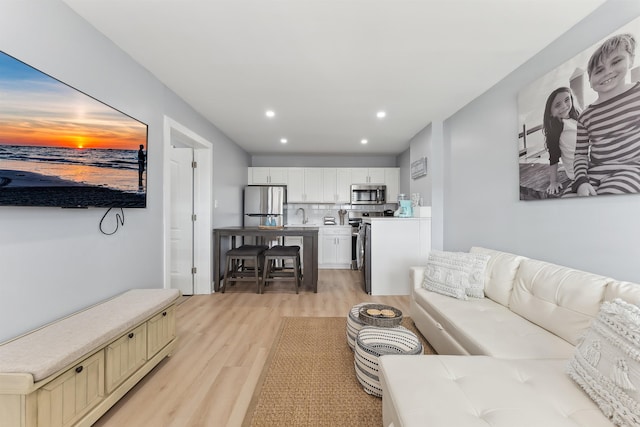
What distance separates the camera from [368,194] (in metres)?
5.86

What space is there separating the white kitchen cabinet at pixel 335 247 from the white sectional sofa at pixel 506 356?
11.1ft

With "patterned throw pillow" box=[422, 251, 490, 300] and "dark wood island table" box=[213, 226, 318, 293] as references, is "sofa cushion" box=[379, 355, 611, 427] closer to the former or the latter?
"patterned throw pillow" box=[422, 251, 490, 300]

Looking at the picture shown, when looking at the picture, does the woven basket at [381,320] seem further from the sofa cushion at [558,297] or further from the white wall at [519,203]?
the white wall at [519,203]

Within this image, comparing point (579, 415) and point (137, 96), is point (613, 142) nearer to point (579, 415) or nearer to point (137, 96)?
point (579, 415)

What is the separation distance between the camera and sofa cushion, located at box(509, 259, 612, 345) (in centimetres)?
146

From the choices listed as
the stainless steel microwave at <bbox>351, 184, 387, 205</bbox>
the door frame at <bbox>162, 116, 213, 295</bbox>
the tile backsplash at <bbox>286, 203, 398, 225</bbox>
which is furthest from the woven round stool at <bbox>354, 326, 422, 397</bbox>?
the tile backsplash at <bbox>286, 203, 398, 225</bbox>

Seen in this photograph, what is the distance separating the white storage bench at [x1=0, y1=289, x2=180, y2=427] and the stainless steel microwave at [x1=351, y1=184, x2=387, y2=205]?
444 cm

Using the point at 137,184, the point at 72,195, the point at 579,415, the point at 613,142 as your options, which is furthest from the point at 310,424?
the point at 613,142

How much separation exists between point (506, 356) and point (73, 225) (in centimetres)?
268

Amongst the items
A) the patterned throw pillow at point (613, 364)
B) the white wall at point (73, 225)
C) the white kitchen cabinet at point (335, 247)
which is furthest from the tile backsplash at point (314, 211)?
the patterned throw pillow at point (613, 364)

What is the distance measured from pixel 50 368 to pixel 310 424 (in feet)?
4.00

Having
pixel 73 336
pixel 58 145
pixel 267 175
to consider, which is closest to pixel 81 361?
pixel 73 336

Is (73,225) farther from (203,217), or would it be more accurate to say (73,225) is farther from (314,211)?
(314,211)

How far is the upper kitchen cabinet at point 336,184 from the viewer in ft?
19.4
